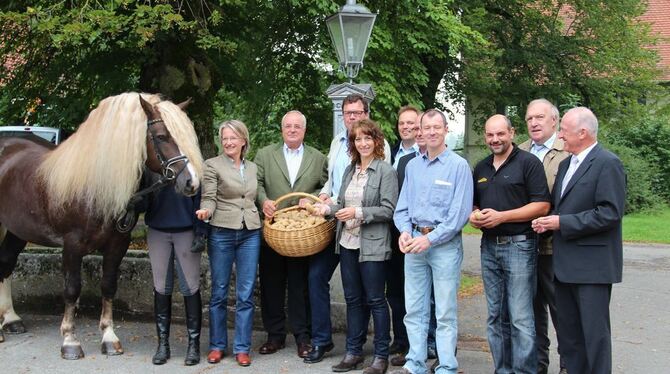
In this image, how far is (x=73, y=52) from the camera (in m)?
10.7

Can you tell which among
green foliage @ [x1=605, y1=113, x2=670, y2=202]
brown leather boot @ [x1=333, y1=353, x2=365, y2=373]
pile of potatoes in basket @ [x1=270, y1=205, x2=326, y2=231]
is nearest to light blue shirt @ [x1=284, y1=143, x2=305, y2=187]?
pile of potatoes in basket @ [x1=270, y1=205, x2=326, y2=231]

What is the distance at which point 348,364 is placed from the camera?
5688 millimetres

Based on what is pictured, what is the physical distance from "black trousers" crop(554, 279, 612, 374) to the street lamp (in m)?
3.60

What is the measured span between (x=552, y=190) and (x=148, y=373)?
135 inches

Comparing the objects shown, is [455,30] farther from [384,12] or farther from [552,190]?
[552,190]

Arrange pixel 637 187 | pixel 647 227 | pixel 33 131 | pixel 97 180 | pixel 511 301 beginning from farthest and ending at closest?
pixel 637 187, pixel 647 227, pixel 33 131, pixel 97 180, pixel 511 301

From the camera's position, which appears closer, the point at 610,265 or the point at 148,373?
the point at 610,265

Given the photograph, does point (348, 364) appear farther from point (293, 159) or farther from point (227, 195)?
point (293, 159)

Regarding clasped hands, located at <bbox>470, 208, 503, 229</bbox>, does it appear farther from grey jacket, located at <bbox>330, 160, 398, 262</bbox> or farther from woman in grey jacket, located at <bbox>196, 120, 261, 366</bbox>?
woman in grey jacket, located at <bbox>196, 120, 261, 366</bbox>

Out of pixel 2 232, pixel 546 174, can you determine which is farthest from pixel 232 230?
pixel 2 232

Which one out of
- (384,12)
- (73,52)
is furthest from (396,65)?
(73,52)

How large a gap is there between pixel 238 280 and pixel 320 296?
708 millimetres

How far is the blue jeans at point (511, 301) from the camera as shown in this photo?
4984 millimetres

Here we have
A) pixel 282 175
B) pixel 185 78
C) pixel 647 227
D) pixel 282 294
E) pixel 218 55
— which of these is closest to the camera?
pixel 282 175
